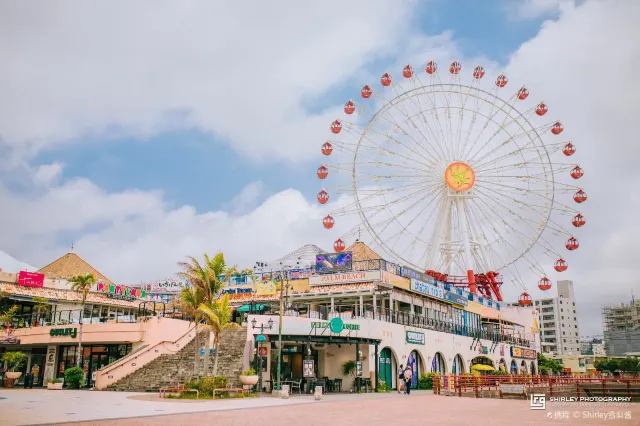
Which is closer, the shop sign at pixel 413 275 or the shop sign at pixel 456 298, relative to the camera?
the shop sign at pixel 413 275

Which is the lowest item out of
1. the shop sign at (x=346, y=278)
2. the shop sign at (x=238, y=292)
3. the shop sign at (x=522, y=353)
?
the shop sign at (x=522, y=353)

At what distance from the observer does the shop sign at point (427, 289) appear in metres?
44.4

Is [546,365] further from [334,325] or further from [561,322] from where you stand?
[561,322]

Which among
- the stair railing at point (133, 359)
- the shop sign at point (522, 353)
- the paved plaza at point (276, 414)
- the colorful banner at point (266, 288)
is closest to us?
the paved plaza at point (276, 414)

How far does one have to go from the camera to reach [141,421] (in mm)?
16500


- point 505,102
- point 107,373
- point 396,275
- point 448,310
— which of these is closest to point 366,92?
point 505,102

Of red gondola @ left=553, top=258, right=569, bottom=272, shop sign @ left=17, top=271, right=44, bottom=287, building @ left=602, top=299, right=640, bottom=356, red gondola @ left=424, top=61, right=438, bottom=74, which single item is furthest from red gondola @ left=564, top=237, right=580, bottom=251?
building @ left=602, top=299, right=640, bottom=356

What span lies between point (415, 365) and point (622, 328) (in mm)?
111706

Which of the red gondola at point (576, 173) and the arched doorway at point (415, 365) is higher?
the red gondola at point (576, 173)

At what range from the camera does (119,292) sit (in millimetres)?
55688

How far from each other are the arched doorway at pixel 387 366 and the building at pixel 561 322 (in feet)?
364

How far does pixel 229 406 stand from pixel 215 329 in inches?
279

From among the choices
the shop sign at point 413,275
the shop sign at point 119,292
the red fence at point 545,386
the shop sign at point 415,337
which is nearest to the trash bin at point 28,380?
the shop sign at point 119,292

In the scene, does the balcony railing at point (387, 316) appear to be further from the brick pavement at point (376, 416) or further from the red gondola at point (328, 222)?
the brick pavement at point (376, 416)
